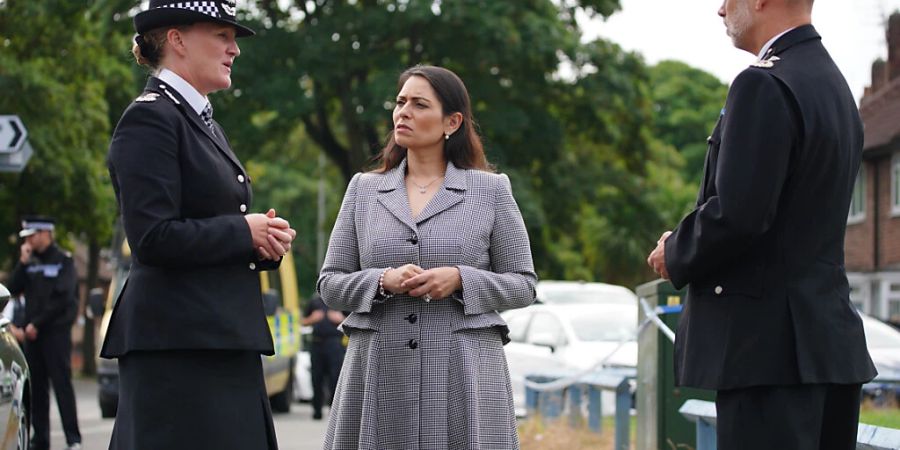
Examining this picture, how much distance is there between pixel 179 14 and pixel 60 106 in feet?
86.7

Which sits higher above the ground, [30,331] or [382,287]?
[382,287]

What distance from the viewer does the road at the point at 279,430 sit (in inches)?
573

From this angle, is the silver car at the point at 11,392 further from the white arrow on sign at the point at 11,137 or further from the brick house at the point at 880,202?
the brick house at the point at 880,202

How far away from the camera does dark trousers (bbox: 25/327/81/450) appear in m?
12.7

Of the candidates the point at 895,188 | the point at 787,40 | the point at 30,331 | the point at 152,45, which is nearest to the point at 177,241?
the point at 152,45

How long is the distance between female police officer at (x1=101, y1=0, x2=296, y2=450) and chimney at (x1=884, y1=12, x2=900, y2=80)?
3170 cm

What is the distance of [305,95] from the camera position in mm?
30641

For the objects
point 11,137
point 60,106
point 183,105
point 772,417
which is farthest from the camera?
point 60,106

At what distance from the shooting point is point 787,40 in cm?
454

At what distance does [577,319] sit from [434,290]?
44.4 feet

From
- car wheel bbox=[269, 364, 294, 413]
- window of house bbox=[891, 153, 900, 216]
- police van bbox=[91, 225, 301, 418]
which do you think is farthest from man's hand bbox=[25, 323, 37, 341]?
window of house bbox=[891, 153, 900, 216]

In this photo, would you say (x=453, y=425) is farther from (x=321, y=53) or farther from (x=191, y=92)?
(x=321, y=53)

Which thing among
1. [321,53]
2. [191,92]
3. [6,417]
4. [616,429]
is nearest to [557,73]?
[321,53]

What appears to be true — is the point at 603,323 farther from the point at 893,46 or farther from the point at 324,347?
the point at 893,46
